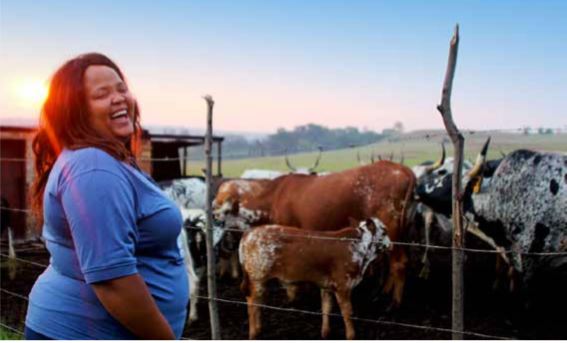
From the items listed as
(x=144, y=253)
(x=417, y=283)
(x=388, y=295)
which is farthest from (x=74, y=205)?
(x=417, y=283)

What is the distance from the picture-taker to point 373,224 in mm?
6215

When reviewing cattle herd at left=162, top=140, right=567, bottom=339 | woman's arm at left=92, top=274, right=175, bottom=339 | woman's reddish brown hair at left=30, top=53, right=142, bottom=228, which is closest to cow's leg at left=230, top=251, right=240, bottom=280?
cattle herd at left=162, top=140, right=567, bottom=339

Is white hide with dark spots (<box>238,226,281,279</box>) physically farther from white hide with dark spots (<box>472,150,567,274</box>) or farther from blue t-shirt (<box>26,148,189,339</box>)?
blue t-shirt (<box>26,148,189,339</box>)

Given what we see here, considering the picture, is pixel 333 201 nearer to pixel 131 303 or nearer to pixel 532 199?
pixel 532 199

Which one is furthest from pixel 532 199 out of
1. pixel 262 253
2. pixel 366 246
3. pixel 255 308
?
pixel 255 308

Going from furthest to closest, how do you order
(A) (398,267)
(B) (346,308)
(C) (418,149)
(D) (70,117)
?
1. (C) (418,149)
2. (A) (398,267)
3. (B) (346,308)
4. (D) (70,117)

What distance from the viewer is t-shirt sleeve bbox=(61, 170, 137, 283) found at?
1670 millimetres

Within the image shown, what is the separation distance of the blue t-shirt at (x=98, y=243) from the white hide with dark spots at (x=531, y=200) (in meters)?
5.87

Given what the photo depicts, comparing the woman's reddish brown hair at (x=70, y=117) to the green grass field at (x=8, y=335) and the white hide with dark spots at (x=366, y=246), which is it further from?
the white hide with dark spots at (x=366, y=246)

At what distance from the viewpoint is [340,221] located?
27.6 feet

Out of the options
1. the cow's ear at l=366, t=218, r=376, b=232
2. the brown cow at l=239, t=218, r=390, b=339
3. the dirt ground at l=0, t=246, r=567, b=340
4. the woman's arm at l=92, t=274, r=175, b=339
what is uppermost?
the woman's arm at l=92, t=274, r=175, b=339

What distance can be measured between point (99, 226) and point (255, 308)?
4.50 meters

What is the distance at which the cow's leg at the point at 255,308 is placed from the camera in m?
5.95

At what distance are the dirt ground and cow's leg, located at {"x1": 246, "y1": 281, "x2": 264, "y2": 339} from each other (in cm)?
15
